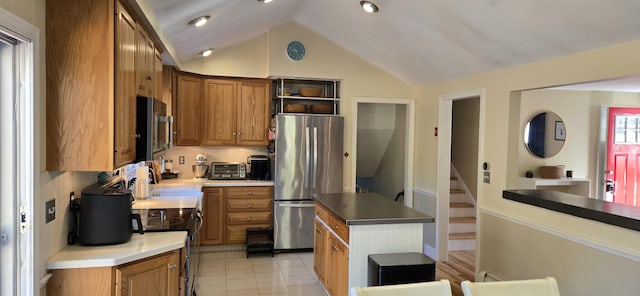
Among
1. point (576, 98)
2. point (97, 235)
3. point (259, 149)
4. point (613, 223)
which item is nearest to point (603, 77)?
point (613, 223)

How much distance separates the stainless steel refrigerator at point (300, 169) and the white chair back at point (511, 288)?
3635mm

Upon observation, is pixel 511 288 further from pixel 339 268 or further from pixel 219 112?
pixel 219 112

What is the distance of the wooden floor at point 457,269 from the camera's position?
14.6 ft

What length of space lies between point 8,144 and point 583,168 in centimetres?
622

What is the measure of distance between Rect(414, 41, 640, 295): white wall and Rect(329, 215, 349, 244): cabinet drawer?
164cm

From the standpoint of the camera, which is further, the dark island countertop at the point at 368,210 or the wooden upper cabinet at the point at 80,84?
the dark island countertop at the point at 368,210

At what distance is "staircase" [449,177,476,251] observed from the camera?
5.61 metres

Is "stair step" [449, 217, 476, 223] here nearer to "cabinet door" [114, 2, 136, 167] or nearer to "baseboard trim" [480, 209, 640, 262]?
"baseboard trim" [480, 209, 640, 262]

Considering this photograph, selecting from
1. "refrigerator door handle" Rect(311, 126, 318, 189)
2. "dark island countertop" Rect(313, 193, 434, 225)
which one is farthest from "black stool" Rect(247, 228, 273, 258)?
"dark island countertop" Rect(313, 193, 434, 225)

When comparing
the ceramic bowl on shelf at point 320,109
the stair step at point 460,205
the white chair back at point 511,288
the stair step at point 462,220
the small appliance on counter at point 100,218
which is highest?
the ceramic bowl on shelf at point 320,109

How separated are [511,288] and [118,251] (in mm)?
2053

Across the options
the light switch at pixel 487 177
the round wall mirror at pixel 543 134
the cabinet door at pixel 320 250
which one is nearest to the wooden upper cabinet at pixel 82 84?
the cabinet door at pixel 320 250

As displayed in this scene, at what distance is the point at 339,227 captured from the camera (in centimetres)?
335

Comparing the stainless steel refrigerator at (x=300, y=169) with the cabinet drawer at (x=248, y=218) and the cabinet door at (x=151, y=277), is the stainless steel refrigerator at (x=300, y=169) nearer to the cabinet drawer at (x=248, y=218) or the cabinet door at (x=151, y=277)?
the cabinet drawer at (x=248, y=218)
